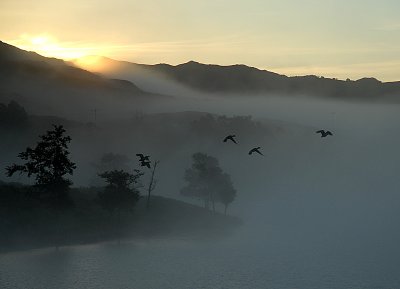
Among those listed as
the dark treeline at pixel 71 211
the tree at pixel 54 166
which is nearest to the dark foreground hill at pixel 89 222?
the dark treeline at pixel 71 211

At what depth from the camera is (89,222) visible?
401ft

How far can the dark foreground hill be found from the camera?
110625 millimetres

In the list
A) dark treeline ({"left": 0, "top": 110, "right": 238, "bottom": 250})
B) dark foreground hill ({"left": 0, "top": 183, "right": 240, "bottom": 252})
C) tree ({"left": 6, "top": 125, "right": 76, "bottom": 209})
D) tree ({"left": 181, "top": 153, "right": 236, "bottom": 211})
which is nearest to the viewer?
dark foreground hill ({"left": 0, "top": 183, "right": 240, "bottom": 252})

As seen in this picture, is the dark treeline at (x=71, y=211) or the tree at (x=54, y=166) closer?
the dark treeline at (x=71, y=211)

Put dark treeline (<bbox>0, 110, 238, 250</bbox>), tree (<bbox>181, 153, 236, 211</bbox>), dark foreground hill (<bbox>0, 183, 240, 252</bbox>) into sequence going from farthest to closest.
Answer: tree (<bbox>181, 153, 236, 211</bbox>) < dark treeline (<bbox>0, 110, 238, 250</bbox>) < dark foreground hill (<bbox>0, 183, 240, 252</bbox>)

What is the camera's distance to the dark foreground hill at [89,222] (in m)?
111

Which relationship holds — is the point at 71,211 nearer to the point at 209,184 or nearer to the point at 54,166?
the point at 54,166

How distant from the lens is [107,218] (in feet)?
422

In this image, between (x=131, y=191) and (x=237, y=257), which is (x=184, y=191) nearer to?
(x=131, y=191)

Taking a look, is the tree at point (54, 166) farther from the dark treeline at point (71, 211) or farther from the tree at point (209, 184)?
the tree at point (209, 184)

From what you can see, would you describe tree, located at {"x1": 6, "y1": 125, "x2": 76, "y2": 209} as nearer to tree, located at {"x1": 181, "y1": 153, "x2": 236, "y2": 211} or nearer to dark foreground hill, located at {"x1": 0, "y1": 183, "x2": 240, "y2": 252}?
dark foreground hill, located at {"x1": 0, "y1": 183, "x2": 240, "y2": 252}

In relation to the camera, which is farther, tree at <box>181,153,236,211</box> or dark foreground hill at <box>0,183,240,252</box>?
tree at <box>181,153,236,211</box>

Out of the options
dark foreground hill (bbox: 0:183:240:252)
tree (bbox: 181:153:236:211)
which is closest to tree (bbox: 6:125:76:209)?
dark foreground hill (bbox: 0:183:240:252)

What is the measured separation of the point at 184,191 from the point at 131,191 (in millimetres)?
38986
